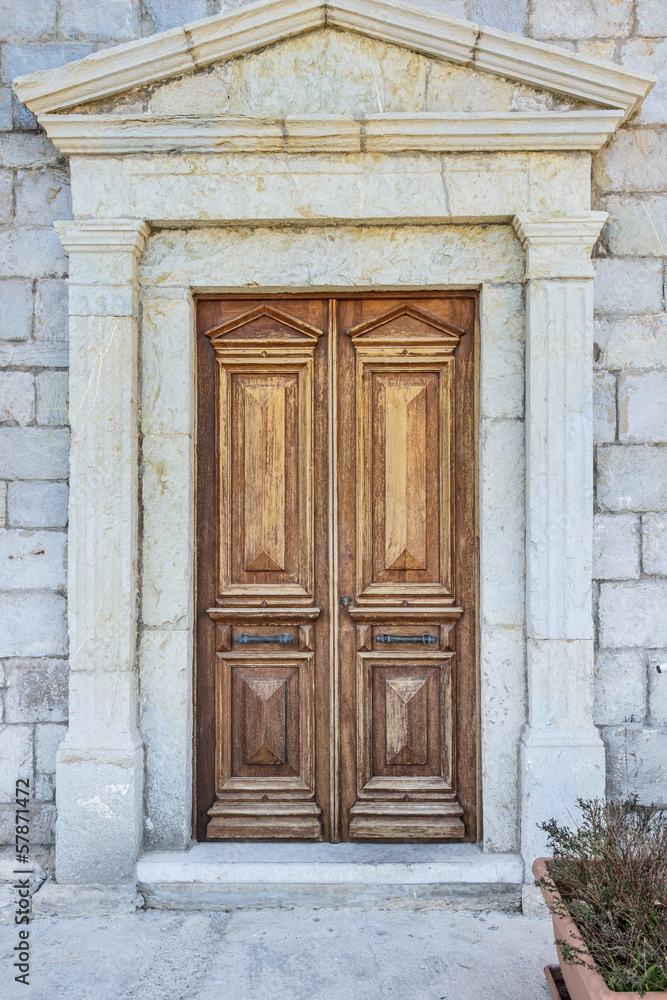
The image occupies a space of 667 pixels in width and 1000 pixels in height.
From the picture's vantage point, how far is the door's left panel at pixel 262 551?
3178 mm

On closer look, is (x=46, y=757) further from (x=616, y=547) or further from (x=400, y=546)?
(x=616, y=547)

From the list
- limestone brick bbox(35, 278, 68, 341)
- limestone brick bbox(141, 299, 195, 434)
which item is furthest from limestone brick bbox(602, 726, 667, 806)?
limestone brick bbox(35, 278, 68, 341)

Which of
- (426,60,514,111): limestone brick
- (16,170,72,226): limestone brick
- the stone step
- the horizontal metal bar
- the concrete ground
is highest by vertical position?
(426,60,514,111): limestone brick

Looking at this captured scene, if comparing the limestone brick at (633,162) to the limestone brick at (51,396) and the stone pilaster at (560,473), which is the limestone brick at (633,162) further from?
the limestone brick at (51,396)

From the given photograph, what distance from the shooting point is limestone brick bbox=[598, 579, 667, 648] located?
305 centimetres

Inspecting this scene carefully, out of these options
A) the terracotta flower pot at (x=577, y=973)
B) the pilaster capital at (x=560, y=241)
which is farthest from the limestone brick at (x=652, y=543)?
the terracotta flower pot at (x=577, y=973)

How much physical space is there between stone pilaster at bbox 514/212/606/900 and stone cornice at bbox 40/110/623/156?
14.1 inches

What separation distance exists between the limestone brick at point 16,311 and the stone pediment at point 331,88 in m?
0.64

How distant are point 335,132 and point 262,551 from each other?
1844 millimetres

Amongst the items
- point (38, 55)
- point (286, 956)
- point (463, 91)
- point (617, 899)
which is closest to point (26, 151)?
point (38, 55)

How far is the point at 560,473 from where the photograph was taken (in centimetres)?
295

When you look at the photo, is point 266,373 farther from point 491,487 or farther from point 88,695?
point 88,695

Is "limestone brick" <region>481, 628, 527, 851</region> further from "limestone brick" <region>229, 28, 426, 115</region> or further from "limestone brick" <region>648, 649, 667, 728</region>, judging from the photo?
"limestone brick" <region>229, 28, 426, 115</region>

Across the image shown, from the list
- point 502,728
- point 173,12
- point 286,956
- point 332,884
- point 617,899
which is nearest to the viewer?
point 617,899
